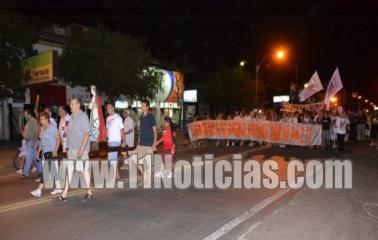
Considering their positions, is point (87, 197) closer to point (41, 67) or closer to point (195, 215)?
point (195, 215)

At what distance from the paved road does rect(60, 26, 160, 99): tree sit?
62.2 feet

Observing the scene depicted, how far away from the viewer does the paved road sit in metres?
6.25

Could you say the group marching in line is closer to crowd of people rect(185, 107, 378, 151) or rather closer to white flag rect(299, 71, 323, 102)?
crowd of people rect(185, 107, 378, 151)

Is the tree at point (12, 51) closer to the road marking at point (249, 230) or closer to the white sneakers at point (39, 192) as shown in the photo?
the white sneakers at point (39, 192)

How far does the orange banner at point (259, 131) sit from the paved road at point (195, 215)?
444 inches

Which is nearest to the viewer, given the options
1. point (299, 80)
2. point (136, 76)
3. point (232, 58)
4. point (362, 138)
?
point (362, 138)

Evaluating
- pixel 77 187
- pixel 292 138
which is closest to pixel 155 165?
pixel 77 187

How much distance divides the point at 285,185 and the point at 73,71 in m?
21.2

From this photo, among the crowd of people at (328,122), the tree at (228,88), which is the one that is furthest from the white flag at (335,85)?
the tree at (228,88)

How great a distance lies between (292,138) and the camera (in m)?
21.2

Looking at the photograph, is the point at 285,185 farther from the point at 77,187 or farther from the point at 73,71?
the point at 73,71

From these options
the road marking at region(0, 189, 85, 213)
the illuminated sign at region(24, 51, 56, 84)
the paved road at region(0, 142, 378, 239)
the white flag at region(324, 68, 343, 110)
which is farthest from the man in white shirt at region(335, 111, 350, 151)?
the road marking at region(0, 189, 85, 213)

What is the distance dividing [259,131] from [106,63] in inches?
432

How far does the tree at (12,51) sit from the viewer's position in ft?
73.0
